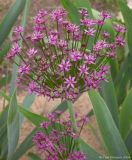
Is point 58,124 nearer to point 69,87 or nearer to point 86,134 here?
point 69,87

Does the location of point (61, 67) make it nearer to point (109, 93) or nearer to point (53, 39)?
point (53, 39)

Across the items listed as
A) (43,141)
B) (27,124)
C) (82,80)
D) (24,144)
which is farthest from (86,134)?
(82,80)

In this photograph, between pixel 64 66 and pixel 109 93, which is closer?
pixel 64 66

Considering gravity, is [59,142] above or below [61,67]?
below

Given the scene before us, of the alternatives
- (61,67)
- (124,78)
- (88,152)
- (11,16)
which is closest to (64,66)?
(61,67)

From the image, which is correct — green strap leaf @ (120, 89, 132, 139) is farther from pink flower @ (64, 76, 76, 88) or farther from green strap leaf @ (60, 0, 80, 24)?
pink flower @ (64, 76, 76, 88)

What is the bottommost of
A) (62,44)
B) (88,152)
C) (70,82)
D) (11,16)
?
(88,152)

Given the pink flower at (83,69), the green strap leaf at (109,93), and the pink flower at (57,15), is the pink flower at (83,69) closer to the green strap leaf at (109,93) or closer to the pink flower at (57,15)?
the pink flower at (57,15)
